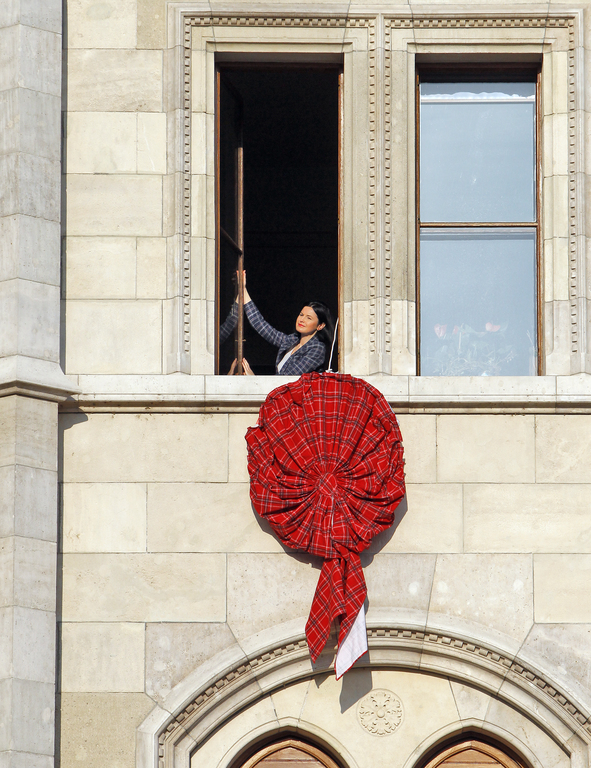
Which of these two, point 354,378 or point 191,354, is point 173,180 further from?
point 354,378

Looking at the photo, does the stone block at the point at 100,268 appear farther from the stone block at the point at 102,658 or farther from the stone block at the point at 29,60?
the stone block at the point at 102,658

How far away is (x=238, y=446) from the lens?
1048 centimetres

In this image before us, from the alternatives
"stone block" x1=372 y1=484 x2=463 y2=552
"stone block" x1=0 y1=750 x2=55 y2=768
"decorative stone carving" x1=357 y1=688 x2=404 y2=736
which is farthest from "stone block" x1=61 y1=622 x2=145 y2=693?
"stone block" x1=372 y1=484 x2=463 y2=552

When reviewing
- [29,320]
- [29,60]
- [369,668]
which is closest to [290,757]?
[369,668]

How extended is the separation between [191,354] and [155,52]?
2.23 meters

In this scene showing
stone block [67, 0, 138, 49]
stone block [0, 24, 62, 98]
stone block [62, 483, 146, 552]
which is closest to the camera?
stone block [62, 483, 146, 552]

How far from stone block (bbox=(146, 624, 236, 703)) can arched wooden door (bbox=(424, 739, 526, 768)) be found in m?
1.62

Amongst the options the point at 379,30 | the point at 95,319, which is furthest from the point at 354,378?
the point at 379,30

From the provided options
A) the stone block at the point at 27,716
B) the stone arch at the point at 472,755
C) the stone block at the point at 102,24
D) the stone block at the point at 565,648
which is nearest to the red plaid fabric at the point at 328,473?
the stone arch at the point at 472,755

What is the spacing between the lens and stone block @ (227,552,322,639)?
10227mm

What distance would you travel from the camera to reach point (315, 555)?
1027cm

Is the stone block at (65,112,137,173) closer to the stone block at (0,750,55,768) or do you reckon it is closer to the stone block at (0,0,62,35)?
the stone block at (0,0,62,35)

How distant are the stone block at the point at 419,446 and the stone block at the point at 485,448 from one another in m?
0.05

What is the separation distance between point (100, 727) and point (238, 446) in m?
2.07
